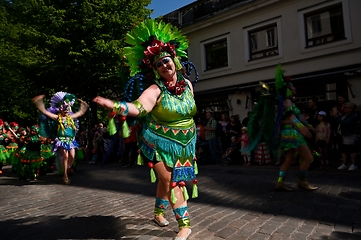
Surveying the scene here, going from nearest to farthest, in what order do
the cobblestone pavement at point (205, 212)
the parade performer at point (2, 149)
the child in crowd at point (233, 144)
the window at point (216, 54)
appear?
the cobblestone pavement at point (205, 212) < the parade performer at point (2, 149) < the child in crowd at point (233, 144) < the window at point (216, 54)

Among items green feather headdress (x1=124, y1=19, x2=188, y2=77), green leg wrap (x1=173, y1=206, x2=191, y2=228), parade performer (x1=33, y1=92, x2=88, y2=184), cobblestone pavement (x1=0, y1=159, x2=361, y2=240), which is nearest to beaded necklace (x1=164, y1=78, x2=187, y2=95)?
green feather headdress (x1=124, y1=19, x2=188, y2=77)

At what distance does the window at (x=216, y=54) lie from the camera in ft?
51.7

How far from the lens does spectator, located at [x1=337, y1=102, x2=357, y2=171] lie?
7113 mm

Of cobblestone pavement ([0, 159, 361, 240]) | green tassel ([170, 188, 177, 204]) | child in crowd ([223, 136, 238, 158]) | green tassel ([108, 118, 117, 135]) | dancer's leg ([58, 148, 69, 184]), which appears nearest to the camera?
green tassel ([108, 118, 117, 135])

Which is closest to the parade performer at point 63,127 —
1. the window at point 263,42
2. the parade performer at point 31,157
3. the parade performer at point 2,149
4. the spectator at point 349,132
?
the parade performer at point 31,157

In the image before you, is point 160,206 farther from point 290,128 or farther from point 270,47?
point 270,47

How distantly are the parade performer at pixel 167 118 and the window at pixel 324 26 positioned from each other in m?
11.3

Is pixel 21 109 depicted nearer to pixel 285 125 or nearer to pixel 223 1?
pixel 223 1

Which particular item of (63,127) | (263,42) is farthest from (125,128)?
(263,42)

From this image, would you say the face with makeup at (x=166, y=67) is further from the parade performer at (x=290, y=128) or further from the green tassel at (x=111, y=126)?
the parade performer at (x=290, y=128)

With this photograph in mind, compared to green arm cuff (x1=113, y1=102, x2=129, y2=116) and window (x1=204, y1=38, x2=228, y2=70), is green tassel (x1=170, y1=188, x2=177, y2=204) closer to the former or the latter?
green arm cuff (x1=113, y1=102, x2=129, y2=116)

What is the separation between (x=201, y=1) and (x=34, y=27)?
30.1 ft

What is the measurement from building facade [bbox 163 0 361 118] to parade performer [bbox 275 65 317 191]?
7674 millimetres

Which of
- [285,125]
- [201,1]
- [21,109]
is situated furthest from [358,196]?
[21,109]
